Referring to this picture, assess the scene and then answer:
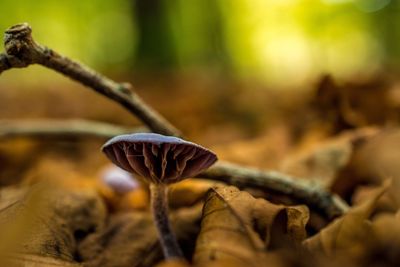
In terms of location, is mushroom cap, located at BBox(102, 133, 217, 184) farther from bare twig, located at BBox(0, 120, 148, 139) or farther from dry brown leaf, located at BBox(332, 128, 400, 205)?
bare twig, located at BBox(0, 120, 148, 139)

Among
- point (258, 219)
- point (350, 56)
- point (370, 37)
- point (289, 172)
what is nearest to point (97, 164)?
point (289, 172)

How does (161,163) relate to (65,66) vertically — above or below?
below

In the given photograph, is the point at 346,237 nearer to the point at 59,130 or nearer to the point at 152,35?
the point at 59,130

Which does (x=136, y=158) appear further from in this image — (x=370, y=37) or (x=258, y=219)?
(x=370, y=37)

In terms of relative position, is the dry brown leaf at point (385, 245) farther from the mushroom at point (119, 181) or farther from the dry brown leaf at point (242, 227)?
the mushroom at point (119, 181)

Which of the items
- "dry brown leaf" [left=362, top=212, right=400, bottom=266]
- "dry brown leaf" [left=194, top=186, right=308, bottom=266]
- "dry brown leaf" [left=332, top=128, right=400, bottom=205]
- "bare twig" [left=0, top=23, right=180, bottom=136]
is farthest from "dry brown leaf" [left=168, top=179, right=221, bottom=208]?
"dry brown leaf" [left=362, top=212, right=400, bottom=266]

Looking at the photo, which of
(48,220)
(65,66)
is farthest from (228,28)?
(48,220)

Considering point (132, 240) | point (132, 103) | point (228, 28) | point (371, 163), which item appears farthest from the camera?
point (228, 28)
